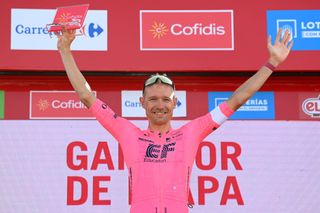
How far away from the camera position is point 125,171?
4.56 m

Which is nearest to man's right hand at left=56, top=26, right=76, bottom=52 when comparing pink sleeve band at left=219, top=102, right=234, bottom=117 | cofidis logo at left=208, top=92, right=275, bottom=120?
pink sleeve band at left=219, top=102, right=234, bottom=117

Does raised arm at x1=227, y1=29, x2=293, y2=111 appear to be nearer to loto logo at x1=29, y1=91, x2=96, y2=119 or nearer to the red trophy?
the red trophy

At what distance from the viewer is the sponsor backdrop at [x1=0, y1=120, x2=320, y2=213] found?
4.51 meters

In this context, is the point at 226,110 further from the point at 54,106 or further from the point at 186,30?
the point at 54,106

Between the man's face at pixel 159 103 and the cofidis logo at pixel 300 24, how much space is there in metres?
1.83

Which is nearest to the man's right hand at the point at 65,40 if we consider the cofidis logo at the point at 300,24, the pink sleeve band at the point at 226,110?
the pink sleeve band at the point at 226,110

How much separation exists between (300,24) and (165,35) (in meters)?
0.99

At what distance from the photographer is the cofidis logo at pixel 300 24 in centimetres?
466

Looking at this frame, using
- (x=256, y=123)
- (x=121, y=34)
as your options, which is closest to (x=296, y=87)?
(x=256, y=123)

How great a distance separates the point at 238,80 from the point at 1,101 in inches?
68.1

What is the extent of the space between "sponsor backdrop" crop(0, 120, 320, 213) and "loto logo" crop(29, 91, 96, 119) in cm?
5

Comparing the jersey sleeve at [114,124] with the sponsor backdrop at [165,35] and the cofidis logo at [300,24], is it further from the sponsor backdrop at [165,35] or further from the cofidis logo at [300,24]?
the cofidis logo at [300,24]

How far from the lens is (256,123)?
A: 4648 mm

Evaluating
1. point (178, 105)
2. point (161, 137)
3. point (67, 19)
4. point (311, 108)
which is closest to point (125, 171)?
point (178, 105)
